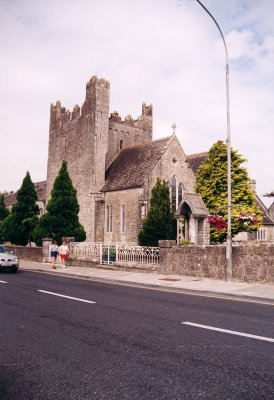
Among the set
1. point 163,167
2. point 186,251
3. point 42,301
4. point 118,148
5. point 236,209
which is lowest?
point 42,301

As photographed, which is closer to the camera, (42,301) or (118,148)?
(42,301)

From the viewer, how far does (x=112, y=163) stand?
3847cm

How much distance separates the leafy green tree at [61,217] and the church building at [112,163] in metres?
4.85

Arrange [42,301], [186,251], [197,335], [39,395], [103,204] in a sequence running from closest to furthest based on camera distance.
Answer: [39,395] → [197,335] → [42,301] → [186,251] → [103,204]

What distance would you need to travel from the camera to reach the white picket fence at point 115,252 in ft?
65.5

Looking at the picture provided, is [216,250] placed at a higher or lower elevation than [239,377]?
higher

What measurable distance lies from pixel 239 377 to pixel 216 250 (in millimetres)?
12144

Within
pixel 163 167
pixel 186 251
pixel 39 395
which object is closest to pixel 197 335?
pixel 39 395

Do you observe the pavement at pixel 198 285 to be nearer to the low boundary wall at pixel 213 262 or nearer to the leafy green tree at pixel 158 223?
the low boundary wall at pixel 213 262

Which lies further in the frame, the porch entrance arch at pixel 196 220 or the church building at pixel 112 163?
the church building at pixel 112 163

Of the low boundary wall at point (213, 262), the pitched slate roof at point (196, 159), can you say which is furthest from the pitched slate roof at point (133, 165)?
the low boundary wall at point (213, 262)

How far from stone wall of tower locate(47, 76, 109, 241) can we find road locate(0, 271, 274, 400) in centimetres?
2665

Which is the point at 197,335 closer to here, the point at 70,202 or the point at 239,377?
the point at 239,377

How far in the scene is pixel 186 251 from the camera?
17.9 metres
